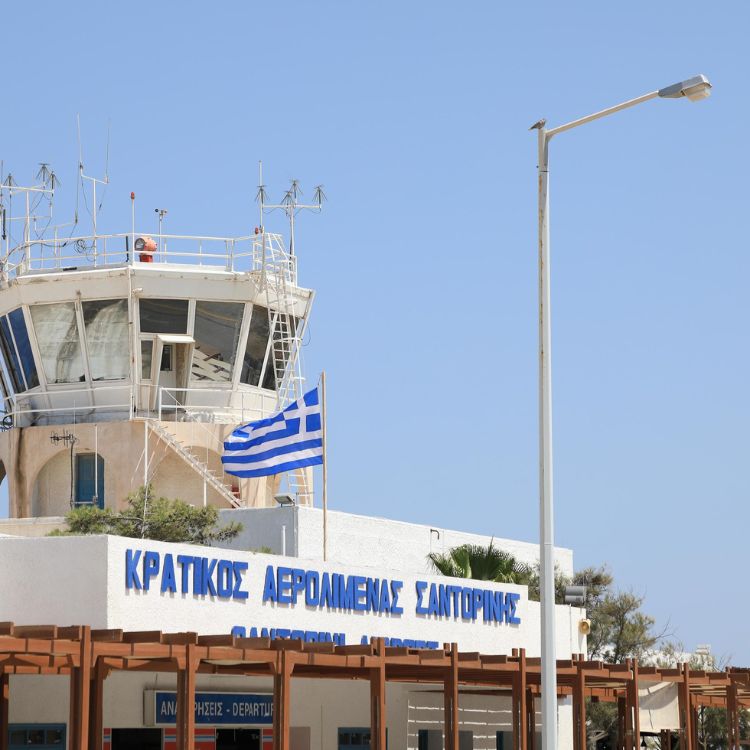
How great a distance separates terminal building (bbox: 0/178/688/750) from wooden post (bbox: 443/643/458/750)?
1.77ft

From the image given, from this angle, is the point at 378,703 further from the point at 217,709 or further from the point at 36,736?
the point at 36,736

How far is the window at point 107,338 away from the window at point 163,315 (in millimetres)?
585

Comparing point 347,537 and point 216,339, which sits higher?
point 216,339

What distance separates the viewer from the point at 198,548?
27.8 meters

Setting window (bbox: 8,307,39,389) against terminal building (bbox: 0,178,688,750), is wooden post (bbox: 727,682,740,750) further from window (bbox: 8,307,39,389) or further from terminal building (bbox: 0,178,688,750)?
window (bbox: 8,307,39,389)

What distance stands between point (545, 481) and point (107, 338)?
3091 centimetres

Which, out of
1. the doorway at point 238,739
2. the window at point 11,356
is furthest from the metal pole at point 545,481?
the window at point 11,356

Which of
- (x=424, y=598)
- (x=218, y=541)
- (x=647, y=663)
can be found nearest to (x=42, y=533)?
(x=218, y=541)

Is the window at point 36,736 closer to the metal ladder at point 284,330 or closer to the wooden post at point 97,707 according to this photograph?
the wooden post at point 97,707

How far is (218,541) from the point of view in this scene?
141ft

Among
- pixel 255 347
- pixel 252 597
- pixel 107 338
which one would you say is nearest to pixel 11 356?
pixel 107 338

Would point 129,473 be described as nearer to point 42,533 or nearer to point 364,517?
point 42,533

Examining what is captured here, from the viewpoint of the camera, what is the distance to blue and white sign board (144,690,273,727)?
2817 cm

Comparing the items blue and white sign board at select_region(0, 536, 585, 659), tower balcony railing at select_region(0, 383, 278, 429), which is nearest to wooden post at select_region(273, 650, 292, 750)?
blue and white sign board at select_region(0, 536, 585, 659)
